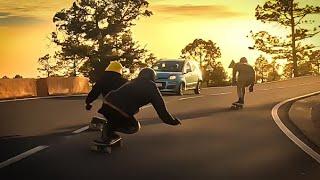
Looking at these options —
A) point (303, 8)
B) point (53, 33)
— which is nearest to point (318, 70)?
point (303, 8)

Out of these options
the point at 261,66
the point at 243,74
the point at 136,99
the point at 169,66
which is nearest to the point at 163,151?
the point at 136,99

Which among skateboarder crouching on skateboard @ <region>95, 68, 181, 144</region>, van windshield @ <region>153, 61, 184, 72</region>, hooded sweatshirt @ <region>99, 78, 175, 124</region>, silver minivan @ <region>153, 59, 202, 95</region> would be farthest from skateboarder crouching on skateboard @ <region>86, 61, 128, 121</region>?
van windshield @ <region>153, 61, 184, 72</region>

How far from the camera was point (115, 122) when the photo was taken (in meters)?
9.48

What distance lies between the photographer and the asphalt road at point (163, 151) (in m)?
7.80

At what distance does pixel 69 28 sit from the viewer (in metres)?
62.0

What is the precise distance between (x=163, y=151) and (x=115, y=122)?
0.93 metres

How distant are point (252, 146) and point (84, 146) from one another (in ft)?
9.43

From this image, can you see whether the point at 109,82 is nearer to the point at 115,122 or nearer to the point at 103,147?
the point at 115,122

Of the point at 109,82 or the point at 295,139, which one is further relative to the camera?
the point at 295,139

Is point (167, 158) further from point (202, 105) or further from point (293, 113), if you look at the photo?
point (202, 105)

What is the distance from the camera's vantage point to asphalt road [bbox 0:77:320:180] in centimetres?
780

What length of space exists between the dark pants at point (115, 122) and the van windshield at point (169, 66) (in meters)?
19.1

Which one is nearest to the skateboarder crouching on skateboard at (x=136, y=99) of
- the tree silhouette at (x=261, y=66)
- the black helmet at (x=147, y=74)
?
the black helmet at (x=147, y=74)

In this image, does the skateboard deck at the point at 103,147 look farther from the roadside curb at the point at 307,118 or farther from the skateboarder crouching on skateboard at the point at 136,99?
the roadside curb at the point at 307,118
